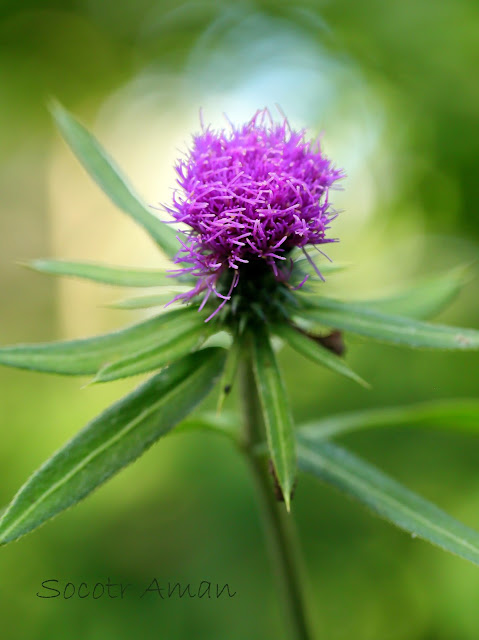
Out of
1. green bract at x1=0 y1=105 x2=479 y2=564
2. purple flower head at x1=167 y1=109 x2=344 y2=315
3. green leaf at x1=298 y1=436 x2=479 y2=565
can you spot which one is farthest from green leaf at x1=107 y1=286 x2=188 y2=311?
green leaf at x1=298 y1=436 x2=479 y2=565

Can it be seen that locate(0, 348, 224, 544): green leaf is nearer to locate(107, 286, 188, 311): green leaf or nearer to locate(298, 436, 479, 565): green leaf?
locate(107, 286, 188, 311): green leaf

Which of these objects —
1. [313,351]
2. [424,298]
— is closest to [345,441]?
[424,298]

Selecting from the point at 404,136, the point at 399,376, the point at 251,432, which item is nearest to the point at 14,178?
the point at 404,136

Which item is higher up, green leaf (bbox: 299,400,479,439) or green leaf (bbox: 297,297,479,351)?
green leaf (bbox: 297,297,479,351)

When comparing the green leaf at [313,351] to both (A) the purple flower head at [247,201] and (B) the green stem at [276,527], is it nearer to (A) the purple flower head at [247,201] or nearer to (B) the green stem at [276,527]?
(A) the purple flower head at [247,201]

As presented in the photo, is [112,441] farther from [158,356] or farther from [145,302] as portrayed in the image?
[145,302]

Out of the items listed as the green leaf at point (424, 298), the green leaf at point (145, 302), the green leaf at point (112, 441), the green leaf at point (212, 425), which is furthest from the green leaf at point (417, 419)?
the green leaf at point (145, 302)
